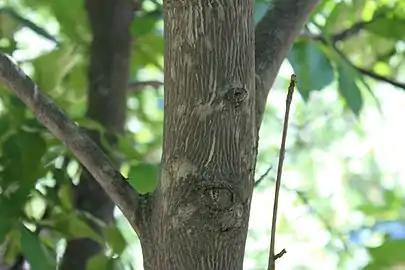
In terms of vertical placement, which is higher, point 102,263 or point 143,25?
point 143,25

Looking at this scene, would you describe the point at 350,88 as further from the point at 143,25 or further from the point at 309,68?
the point at 143,25

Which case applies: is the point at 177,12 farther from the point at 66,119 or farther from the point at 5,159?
the point at 5,159

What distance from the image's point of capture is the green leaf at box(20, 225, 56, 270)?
35 cm

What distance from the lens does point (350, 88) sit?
434 mm

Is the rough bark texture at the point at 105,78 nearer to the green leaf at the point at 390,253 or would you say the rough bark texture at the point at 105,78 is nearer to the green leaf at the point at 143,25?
the green leaf at the point at 143,25

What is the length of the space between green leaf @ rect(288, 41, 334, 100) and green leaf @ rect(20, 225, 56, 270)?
0.60ft

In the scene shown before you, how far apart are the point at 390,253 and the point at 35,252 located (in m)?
0.18

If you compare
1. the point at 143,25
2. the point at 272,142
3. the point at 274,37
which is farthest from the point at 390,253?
the point at 272,142

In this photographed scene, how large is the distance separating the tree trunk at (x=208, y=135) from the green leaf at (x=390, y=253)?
9cm

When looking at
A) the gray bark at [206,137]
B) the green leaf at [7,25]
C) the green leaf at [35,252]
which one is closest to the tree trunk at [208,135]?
the gray bark at [206,137]

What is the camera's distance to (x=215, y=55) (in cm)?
25

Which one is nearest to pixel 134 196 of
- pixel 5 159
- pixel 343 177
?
pixel 5 159

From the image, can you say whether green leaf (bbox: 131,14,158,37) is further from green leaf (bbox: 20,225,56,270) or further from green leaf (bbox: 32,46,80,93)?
green leaf (bbox: 20,225,56,270)

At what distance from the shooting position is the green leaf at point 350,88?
0.43 meters
